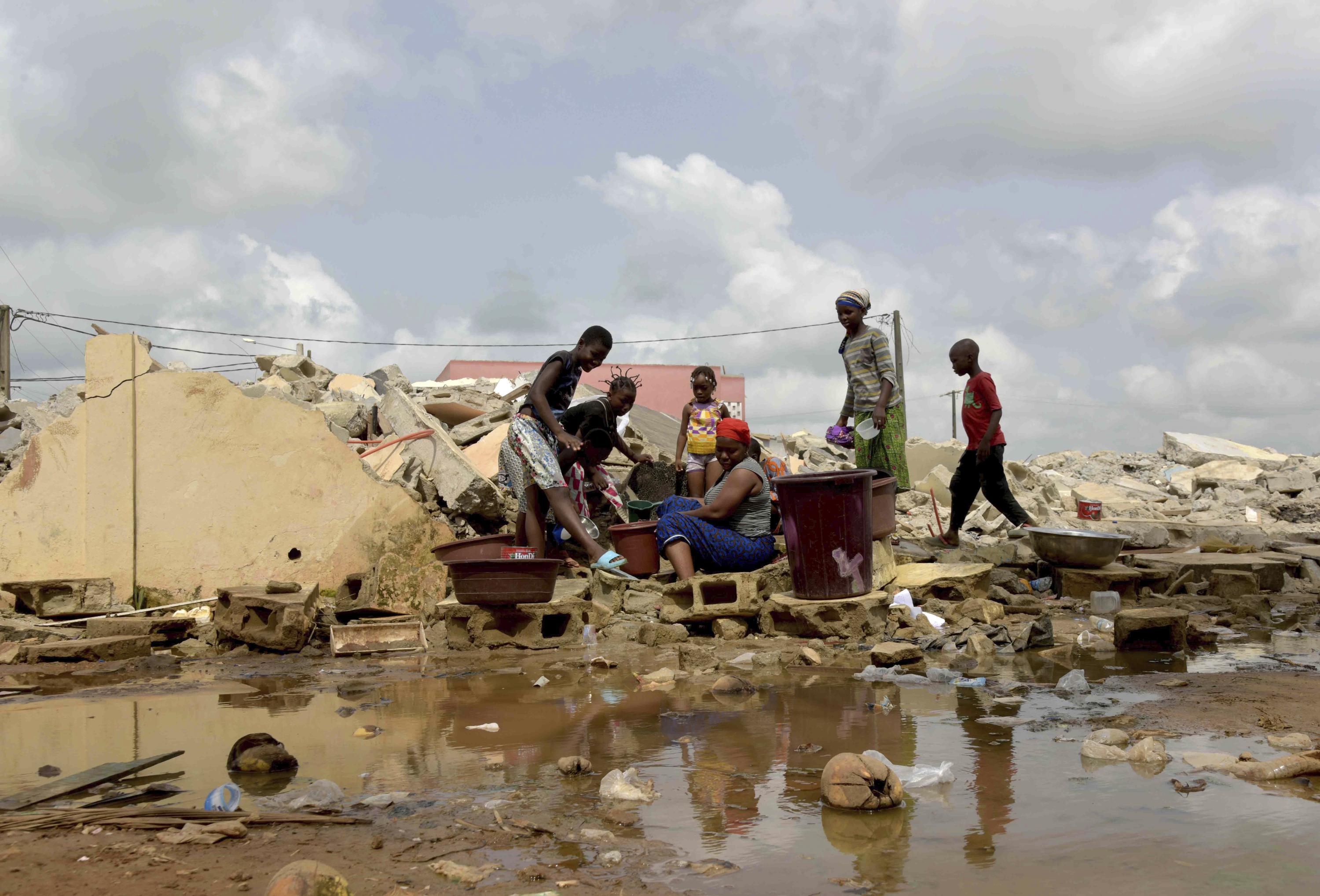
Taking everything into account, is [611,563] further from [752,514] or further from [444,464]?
[444,464]

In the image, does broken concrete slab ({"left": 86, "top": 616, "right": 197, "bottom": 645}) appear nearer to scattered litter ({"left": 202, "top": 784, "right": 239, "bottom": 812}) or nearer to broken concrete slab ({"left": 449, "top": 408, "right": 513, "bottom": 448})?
broken concrete slab ({"left": 449, "top": 408, "right": 513, "bottom": 448})

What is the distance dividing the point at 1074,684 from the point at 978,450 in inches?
148

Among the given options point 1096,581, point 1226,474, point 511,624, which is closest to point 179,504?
point 511,624

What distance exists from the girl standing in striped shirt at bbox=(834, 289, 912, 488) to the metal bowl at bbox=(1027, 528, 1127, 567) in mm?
1169

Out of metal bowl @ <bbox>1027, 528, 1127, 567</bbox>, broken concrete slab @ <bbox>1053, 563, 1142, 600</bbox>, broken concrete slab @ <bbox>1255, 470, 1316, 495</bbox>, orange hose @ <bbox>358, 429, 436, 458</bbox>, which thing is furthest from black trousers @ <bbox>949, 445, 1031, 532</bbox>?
broken concrete slab @ <bbox>1255, 470, 1316, 495</bbox>

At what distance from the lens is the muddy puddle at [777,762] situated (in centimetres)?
219

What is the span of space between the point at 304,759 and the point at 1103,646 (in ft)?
13.6

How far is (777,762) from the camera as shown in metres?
3.11

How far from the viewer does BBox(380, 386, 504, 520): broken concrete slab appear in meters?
8.14

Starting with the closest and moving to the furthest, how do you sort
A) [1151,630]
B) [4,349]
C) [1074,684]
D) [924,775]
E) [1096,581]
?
[924,775] → [1074,684] → [1151,630] → [1096,581] → [4,349]

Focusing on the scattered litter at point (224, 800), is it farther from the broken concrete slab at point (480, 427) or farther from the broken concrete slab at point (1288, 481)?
the broken concrete slab at point (1288, 481)

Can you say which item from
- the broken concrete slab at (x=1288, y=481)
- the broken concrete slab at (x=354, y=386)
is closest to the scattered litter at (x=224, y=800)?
the broken concrete slab at (x=354, y=386)

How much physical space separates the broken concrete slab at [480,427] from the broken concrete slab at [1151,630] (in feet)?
20.0

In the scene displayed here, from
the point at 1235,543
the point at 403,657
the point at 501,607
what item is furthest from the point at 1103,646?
the point at 1235,543
